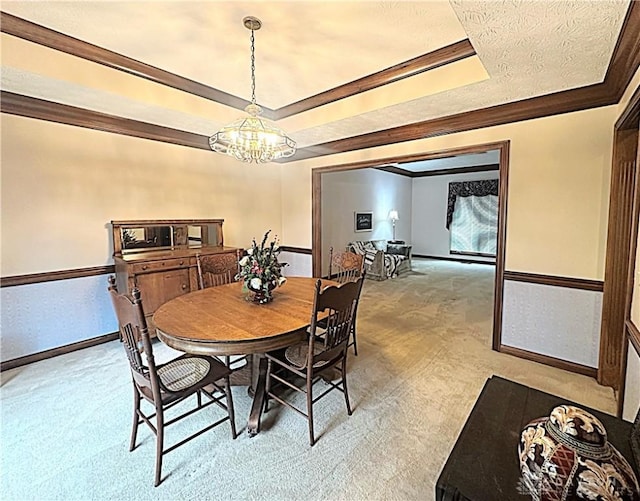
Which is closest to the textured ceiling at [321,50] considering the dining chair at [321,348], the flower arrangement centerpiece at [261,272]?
the flower arrangement centerpiece at [261,272]

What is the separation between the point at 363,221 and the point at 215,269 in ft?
18.0

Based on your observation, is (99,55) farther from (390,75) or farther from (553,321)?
(553,321)

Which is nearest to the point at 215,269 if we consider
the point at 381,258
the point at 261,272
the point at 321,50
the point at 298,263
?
the point at 261,272

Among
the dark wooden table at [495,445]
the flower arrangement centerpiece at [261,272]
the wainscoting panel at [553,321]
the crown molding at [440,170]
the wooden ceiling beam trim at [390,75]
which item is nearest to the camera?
the dark wooden table at [495,445]

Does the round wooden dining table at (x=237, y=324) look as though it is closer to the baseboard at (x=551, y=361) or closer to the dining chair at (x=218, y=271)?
the dining chair at (x=218, y=271)

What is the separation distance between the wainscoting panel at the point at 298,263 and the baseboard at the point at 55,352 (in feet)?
9.08

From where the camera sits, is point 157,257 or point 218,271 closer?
point 218,271

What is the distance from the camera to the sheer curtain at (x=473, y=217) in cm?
895

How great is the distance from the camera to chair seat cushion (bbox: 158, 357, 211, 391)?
74.6 inches

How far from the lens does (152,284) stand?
138 inches

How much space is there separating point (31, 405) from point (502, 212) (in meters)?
4.48

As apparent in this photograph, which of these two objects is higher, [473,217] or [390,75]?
[390,75]

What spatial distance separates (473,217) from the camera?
30.7ft

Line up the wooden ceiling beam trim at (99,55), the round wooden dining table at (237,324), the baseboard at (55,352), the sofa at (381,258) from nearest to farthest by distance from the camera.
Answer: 1. the round wooden dining table at (237,324)
2. the wooden ceiling beam trim at (99,55)
3. the baseboard at (55,352)
4. the sofa at (381,258)
